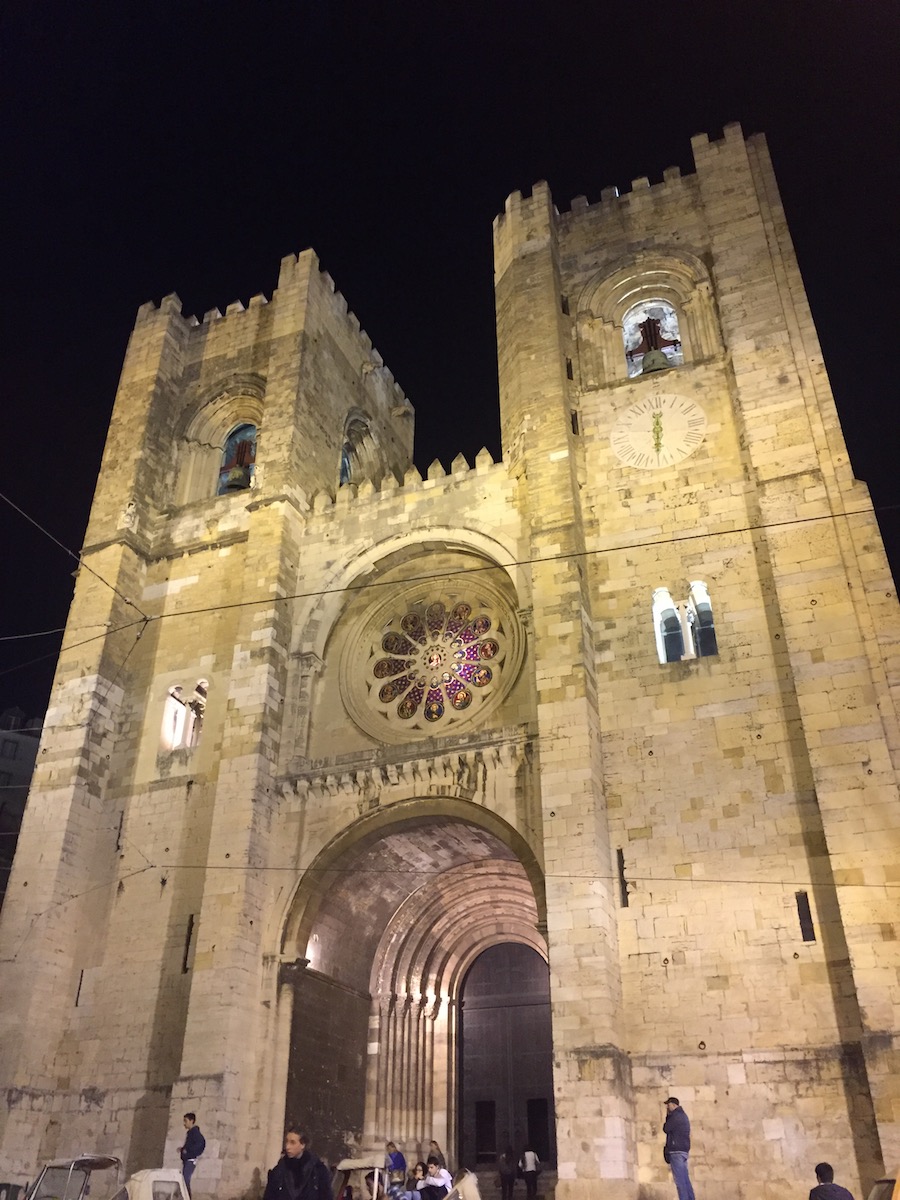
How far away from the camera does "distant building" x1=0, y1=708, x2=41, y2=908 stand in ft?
108

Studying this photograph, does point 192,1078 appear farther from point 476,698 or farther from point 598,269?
point 598,269

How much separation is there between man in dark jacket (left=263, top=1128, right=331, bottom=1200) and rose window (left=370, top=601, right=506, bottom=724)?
9.81 meters

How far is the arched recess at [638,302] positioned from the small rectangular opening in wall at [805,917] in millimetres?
9026

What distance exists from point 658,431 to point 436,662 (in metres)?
5.22

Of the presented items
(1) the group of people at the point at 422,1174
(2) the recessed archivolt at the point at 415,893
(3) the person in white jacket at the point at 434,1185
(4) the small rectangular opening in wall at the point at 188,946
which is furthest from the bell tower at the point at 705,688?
(4) the small rectangular opening in wall at the point at 188,946

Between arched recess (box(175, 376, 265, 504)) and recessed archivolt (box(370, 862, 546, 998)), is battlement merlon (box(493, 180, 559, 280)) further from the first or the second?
recessed archivolt (box(370, 862, 546, 998))

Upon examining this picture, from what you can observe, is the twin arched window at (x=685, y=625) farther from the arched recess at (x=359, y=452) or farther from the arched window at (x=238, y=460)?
the arched recess at (x=359, y=452)

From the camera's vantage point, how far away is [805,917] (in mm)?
10992

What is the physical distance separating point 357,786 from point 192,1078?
14.3 feet

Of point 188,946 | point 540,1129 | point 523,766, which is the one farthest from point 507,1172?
point 523,766

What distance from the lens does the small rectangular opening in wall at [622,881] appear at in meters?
11.9

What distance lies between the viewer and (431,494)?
54.3ft

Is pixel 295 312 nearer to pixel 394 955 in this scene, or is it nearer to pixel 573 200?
pixel 573 200

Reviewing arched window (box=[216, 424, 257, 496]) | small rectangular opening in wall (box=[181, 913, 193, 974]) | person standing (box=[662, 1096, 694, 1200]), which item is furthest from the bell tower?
arched window (box=[216, 424, 257, 496])
